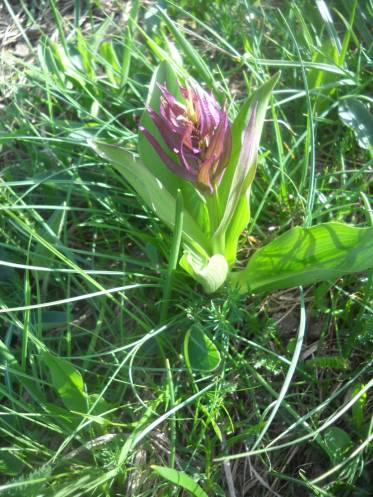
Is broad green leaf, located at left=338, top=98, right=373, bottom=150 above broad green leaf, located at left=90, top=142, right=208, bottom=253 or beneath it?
beneath

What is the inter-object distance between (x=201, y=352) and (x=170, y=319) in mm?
127

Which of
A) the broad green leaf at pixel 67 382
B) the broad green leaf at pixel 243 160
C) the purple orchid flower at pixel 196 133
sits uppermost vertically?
the purple orchid flower at pixel 196 133

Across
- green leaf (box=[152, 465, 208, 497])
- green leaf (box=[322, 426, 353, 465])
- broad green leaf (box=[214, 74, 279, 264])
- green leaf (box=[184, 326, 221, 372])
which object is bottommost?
green leaf (box=[322, 426, 353, 465])

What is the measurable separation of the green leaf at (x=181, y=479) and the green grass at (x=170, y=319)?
0.06 meters

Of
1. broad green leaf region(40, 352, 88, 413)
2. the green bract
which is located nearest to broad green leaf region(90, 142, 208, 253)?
the green bract

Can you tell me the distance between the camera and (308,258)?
1170mm

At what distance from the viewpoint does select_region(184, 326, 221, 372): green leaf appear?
1168mm

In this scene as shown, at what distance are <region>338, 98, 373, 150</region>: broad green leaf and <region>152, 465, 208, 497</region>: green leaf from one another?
875mm

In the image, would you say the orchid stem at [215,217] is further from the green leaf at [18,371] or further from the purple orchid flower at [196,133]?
the green leaf at [18,371]

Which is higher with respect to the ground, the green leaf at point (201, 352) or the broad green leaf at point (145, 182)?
the broad green leaf at point (145, 182)

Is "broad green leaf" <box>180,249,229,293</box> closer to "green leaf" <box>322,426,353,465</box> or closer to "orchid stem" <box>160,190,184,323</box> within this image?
"orchid stem" <box>160,190,184,323</box>

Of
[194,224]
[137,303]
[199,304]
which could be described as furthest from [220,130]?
[137,303]

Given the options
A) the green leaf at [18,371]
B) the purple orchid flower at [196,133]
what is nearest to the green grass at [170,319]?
the green leaf at [18,371]

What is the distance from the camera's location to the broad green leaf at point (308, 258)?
1.10m
